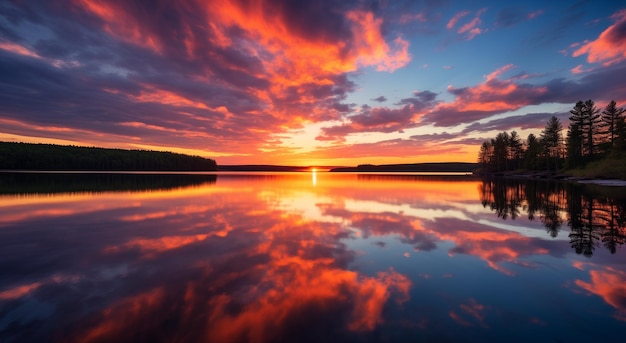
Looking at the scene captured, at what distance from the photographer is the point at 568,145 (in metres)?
86.6

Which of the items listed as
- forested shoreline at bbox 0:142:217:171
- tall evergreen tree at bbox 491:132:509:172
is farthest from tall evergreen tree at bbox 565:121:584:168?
forested shoreline at bbox 0:142:217:171

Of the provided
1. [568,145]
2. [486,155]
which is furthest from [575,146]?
[486,155]

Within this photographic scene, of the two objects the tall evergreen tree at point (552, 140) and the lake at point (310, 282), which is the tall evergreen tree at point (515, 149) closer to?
the tall evergreen tree at point (552, 140)

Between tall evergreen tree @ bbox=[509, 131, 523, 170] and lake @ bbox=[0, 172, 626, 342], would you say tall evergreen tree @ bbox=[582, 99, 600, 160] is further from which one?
lake @ bbox=[0, 172, 626, 342]

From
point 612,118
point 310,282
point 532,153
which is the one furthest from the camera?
point 532,153

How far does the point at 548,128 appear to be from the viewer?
104m

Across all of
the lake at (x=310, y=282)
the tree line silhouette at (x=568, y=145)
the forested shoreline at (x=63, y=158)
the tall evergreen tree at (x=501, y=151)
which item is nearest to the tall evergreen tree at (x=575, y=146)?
the tree line silhouette at (x=568, y=145)

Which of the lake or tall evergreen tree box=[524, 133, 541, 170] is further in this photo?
tall evergreen tree box=[524, 133, 541, 170]

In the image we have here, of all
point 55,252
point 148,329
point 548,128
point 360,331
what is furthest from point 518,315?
Result: point 548,128

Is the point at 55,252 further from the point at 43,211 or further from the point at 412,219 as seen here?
the point at 412,219

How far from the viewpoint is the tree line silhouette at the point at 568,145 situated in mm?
78875

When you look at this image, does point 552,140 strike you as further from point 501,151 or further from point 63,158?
point 63,158

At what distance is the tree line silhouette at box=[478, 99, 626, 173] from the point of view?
78875 millimetres

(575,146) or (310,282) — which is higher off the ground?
(575,146)
